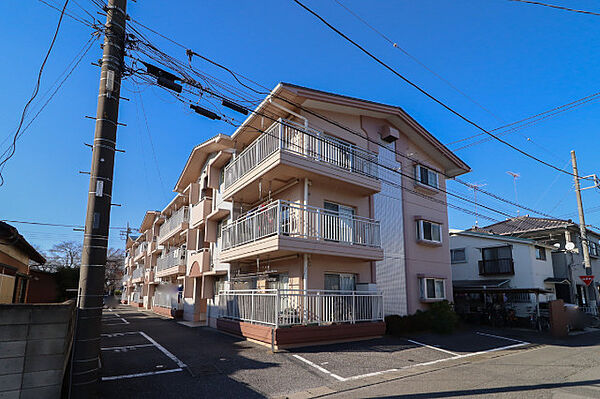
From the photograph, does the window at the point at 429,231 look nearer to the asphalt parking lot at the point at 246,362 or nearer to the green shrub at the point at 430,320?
the green shrub at the point at 430,320

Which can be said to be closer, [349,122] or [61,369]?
[61,369]

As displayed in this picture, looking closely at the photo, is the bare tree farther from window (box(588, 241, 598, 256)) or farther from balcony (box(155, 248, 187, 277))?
window (box(588, 241, 598, 256))

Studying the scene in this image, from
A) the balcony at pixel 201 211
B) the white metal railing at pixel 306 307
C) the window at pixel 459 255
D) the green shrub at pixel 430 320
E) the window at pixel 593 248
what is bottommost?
the green shrub at pixel 430 320

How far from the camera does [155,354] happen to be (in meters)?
8.83

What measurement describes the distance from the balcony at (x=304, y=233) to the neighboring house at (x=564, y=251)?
538 inches

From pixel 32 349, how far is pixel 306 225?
7557 millimetres

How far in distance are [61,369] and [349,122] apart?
11.9m

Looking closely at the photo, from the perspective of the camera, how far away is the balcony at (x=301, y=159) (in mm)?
10734

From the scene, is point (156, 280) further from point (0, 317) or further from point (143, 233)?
point (0, 317)

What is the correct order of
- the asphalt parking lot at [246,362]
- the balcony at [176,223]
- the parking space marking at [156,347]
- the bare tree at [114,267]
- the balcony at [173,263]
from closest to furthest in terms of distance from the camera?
the asphalt parking lot at [246,362] < the parking space marking at [156,347] < the balcony at [173,263] < the balcony at [176,223] < the bare tree at [114,267]

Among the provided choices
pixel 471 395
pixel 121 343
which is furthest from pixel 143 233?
pixel 471 395

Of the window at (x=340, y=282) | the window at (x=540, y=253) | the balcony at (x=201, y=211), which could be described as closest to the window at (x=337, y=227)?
the window at (x=340, y=282)

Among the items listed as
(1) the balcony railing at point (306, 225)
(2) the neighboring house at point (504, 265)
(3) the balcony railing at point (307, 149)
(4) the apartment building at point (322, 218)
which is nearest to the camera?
(4) the apartment building at point (322, 218)

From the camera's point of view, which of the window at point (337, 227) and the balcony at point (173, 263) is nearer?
the window at point (337, 227)
